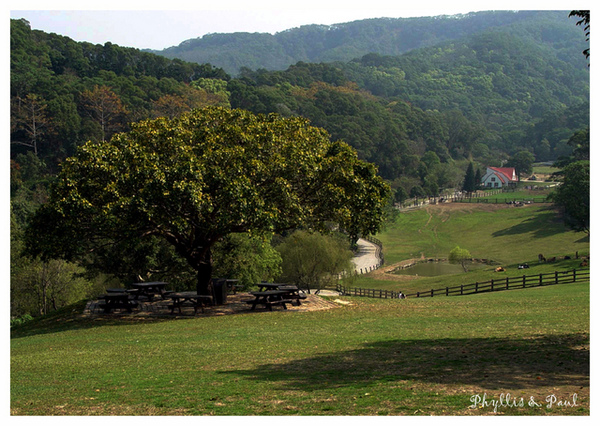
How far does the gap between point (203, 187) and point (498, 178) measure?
134330 millimetres

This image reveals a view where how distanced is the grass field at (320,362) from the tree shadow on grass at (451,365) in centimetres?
3

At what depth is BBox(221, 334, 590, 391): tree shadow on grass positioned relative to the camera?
10508 mm

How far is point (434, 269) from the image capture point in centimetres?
7619

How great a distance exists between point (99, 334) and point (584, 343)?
15.1 metres

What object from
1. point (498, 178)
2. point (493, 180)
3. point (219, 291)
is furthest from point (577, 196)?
point (493, 180)

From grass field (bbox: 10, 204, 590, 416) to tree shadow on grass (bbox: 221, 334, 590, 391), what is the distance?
3 cm

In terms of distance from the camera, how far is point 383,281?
6500 cm

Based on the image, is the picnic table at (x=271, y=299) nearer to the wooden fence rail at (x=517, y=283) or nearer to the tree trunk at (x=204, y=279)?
the tree trunk at (x=204, y=279)

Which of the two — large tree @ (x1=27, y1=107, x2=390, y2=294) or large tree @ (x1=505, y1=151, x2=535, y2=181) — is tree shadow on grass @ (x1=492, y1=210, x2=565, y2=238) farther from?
large tree @ (x1=27, y1=107, x2=390, y2=294)

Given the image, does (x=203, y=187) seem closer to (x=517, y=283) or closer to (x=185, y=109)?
(x=517, y=283)

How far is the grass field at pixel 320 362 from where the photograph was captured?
9.58 m

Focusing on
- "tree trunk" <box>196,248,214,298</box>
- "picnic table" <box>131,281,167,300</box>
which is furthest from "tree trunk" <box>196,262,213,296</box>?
"picnic table" <box>131,281,167,300</box>

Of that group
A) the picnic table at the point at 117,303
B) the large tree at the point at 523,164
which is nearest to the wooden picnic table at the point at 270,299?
the picnic table at the point at 117,303
